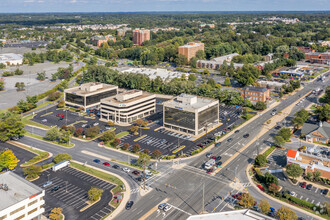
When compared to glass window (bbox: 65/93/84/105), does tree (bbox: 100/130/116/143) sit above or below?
below

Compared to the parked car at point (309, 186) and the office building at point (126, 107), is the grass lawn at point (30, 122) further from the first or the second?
the parked car at point (309, 186)

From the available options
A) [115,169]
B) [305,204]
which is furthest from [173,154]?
[305,204]

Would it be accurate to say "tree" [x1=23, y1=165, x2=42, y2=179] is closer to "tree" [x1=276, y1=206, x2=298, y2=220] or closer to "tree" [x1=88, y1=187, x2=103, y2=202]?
"tree" [x1=88, y1=187, x2=103, y2=202]

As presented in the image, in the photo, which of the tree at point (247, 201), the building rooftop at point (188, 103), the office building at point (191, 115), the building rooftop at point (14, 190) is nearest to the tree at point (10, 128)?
the building rooftop at point (14, 190)

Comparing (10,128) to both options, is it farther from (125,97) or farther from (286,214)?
(286,214)

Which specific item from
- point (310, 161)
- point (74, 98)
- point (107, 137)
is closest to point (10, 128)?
point (107, 137)

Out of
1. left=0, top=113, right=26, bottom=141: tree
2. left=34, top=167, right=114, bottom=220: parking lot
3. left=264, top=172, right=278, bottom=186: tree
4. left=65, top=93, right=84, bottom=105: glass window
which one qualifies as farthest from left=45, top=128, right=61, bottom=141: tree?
left=264, top=172, right=278, bottom=186: tree
